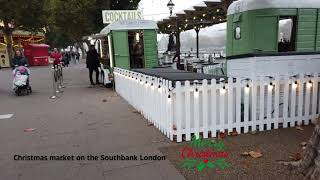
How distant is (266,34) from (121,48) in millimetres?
7409

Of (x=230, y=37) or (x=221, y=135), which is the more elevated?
(x=230, y=37)

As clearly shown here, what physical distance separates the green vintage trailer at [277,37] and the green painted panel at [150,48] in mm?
6015

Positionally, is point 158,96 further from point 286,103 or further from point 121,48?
point 121,48

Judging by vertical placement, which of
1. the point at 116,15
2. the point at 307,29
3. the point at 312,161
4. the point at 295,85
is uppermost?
the point at 116,15

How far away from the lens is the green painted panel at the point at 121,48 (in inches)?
549

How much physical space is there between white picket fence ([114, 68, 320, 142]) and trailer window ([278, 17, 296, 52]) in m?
2.12

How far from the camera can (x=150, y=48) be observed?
47.8 feet

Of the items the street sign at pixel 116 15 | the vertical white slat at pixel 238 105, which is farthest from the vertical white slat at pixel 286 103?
the street sign at pixel 116 15

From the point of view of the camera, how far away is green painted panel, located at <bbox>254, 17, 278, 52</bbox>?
807cm

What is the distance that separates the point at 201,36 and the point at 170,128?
24628mm

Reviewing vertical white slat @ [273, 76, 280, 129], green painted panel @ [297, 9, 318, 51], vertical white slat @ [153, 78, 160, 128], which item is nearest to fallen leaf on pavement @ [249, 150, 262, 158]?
vertical white slat @ [273, 76, 280, 129]

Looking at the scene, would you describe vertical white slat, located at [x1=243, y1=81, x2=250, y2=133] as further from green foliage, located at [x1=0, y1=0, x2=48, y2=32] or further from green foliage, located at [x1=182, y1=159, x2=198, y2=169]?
green foliage, located at [x1=0, y1=0, x2=48, y2=32]

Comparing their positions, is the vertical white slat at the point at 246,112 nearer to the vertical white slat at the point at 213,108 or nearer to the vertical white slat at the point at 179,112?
the vertical white slat at the point at 213,108

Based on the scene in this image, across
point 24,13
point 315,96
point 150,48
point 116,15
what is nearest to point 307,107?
point 315,96
